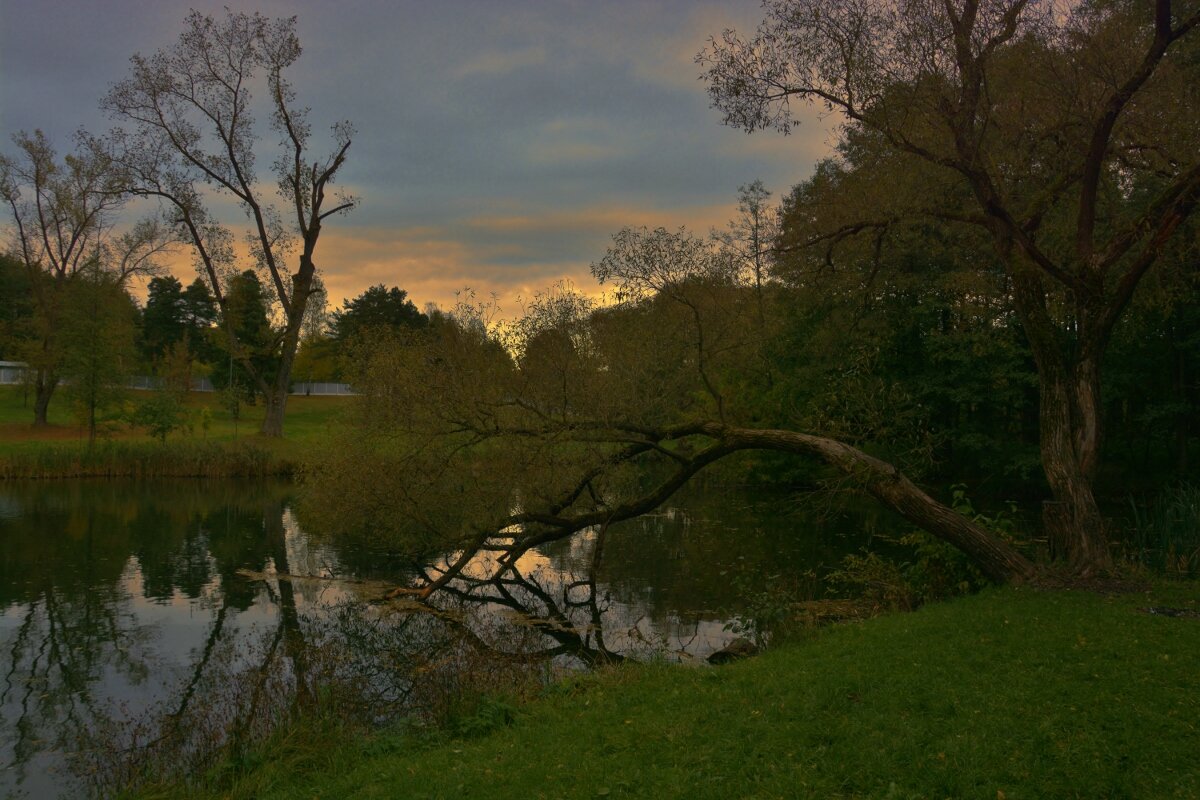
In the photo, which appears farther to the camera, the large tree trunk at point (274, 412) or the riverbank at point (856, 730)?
the large tree trunk at point (274, 412)

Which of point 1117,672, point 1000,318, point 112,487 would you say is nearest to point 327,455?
point 1117,672

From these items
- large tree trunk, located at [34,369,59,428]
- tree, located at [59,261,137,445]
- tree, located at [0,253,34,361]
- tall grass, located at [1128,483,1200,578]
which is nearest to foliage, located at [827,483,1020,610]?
tall grass, located at [1128,483,1200,578]

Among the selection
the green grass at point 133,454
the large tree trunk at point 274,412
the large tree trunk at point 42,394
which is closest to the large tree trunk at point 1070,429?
the green grass at point 133,454

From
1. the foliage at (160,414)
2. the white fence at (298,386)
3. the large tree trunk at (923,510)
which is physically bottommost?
the large tree trunk at (923,510)

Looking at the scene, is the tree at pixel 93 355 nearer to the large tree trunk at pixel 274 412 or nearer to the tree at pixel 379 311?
the large tree trunk at pixel 274 412

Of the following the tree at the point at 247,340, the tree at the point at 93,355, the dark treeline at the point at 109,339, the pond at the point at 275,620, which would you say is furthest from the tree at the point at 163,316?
the pond at the point at 275,620

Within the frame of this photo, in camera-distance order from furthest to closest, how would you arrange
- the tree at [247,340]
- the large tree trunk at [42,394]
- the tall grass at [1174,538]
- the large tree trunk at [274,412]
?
the large tree trunk at [42,394]
the large tree trunk at [274,412]
the tree at [247,340]
the tall grass at [1174,538]

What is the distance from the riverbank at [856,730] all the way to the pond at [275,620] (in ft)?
5.07

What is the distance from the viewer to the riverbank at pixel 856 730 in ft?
17.7

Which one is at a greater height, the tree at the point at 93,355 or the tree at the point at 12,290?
the tree at the point at 12,290

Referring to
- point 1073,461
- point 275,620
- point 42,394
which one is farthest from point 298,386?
point 1073,461

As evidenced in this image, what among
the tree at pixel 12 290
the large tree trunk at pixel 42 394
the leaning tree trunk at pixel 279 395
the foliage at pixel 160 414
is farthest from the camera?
the tree at pixel 12 290

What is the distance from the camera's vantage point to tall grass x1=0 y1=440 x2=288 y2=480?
101 ft

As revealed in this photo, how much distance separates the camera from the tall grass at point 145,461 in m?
30.9
